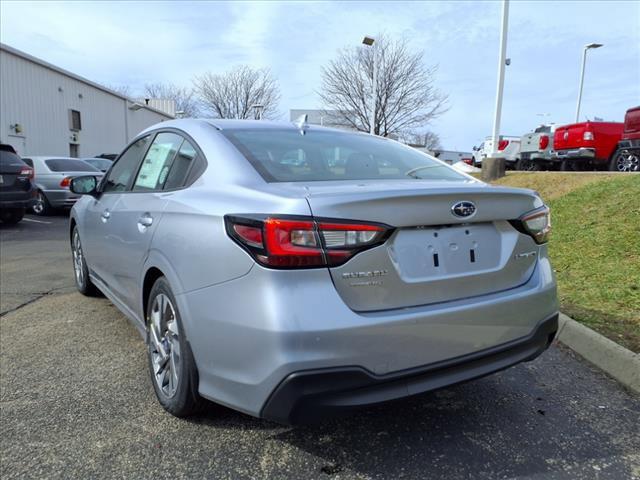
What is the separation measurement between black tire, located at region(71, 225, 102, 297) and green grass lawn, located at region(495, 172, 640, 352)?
4.23 metres

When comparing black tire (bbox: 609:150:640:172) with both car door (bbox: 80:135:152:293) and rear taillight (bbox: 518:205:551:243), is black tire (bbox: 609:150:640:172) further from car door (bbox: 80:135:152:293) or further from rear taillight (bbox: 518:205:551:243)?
car door (bbox: 80:135:152:293)

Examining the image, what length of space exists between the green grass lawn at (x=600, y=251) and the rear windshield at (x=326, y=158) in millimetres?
1918

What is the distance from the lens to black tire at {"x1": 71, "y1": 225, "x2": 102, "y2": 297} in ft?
15.2

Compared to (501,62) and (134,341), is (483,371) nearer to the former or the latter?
(134,341)

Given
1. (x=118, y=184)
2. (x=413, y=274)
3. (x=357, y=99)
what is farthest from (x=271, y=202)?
(x=357, y=99)

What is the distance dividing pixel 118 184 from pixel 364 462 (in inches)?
107

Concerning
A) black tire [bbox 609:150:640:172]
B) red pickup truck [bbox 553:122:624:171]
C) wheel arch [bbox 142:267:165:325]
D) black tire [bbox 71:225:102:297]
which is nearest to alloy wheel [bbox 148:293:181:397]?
wheel arch [bbox 142:267:165:325]

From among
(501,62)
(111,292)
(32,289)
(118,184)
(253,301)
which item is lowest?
(32,289)

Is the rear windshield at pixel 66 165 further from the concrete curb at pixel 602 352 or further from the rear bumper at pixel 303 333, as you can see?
the concrete curb at pixel 602 352

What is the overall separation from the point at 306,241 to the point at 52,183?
12363mm

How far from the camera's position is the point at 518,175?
35.2 feet

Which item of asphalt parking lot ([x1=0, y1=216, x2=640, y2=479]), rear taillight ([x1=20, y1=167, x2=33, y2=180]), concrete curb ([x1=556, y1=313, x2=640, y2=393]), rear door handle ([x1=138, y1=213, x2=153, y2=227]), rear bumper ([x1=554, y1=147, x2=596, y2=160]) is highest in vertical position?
rear bumper ([x1=554, y1=147, x2=596, y2=160])

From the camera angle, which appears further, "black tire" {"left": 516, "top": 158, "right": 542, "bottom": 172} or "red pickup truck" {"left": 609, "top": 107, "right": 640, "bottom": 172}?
"black tire" {"left": 516, "top": 158, "right": 542, "bottom": 172}

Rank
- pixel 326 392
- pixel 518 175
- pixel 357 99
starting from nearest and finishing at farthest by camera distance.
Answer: pixel 326 392
pixel 518 175
pixel 357 99
